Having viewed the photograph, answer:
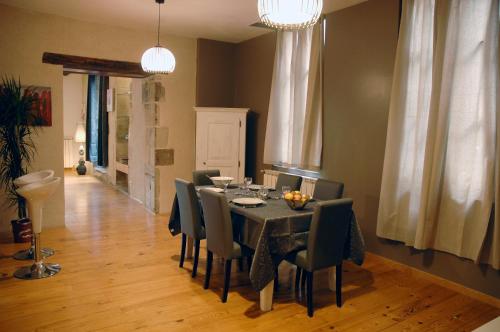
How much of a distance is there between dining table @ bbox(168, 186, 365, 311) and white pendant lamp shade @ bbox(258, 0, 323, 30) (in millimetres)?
1341

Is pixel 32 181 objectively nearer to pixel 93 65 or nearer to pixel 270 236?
pixel 93 65

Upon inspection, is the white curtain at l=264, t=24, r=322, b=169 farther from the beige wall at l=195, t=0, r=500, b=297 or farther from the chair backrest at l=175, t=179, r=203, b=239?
the chair backrest at l=175, t=179, r=203, b=239

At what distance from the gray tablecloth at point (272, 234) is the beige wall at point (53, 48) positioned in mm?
2995

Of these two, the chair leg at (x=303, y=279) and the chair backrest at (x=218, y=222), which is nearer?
the chair backrest at (x=218, y=222)

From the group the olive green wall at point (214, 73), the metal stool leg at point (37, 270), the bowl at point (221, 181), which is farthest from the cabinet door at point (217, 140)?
the metal stool leg at point (37, 270)

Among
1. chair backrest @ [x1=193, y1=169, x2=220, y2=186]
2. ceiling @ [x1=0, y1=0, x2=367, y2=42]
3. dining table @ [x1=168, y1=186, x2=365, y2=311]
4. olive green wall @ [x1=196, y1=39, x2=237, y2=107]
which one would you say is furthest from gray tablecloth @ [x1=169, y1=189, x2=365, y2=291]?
olive green wall @ [x1=196, y1=39, x2=237, y2=107]

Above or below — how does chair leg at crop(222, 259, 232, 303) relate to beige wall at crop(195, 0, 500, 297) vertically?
below

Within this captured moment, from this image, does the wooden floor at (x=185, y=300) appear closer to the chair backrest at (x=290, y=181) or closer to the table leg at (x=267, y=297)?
the table leg at (x=267, y=297)

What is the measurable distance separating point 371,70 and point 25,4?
13.1 ft

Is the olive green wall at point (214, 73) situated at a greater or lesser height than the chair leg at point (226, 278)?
greater

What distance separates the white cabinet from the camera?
5648mm

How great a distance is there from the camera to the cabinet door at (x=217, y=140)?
5.65 meters

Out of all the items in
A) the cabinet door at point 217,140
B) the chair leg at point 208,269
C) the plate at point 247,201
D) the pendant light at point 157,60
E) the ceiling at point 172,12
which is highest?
the ceiling at point 172,12

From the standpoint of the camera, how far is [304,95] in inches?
191
